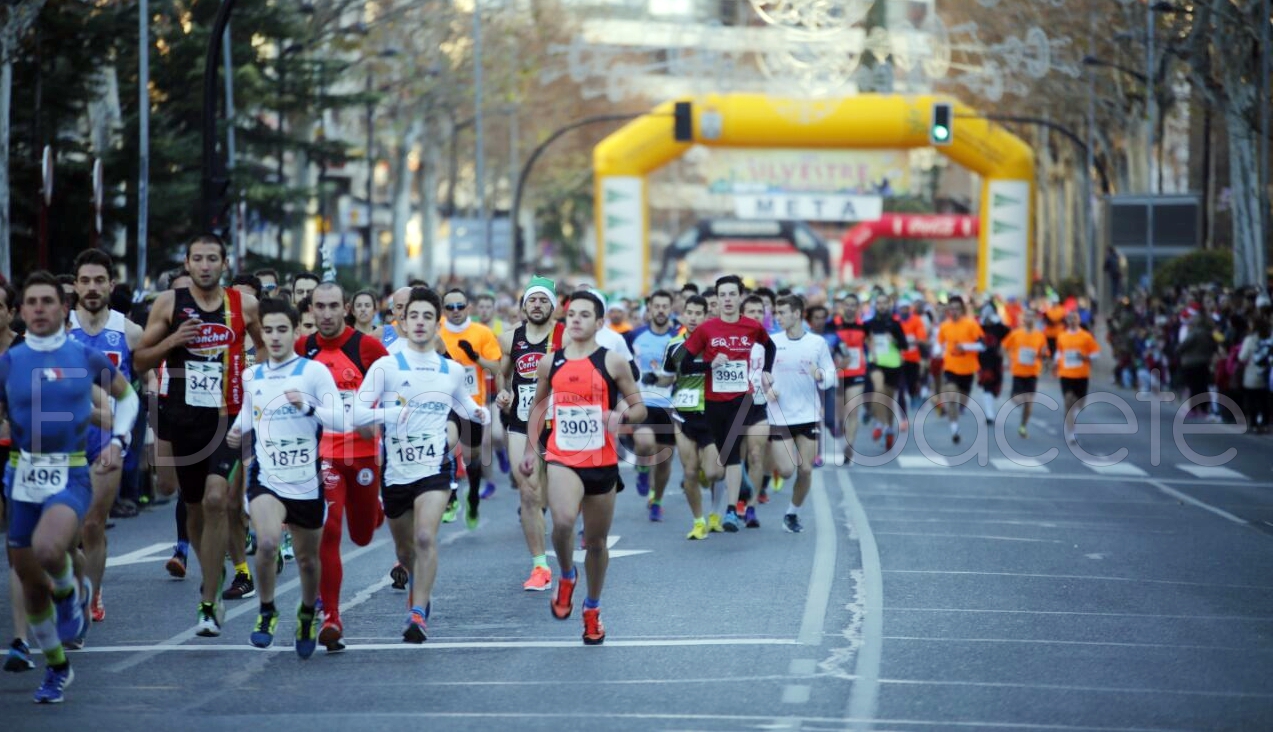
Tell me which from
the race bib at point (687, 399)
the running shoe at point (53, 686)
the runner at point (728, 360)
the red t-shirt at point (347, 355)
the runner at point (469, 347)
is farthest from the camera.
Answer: the race bib at point (687, 399)

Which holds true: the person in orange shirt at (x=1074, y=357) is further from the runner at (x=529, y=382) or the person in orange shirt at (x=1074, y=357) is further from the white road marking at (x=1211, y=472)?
the runner at (x=529, y=382)

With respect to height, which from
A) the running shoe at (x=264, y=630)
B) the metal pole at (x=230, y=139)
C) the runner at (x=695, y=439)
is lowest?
the running shoe at (x=264, y=630)

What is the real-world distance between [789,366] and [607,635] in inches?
276

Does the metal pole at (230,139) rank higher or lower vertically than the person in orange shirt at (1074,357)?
higher

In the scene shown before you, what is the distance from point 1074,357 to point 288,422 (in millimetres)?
18934

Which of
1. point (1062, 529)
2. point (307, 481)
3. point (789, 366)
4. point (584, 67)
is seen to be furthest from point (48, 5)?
point (584, 67)

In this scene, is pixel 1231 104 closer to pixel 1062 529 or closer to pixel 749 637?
pixel 1062 529

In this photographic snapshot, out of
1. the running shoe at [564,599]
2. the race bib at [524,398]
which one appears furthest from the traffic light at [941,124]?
the running shoe at [564,599]

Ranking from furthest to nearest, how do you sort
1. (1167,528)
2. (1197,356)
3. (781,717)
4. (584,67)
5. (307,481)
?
1. (584,67)
2. (1197,356)
3. (1167,528)
4. (307,481)
5. (781,717)

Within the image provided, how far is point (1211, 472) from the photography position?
23359mm

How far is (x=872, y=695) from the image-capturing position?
29.0ft

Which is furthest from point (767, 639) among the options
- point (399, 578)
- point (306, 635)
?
point (399, 578)

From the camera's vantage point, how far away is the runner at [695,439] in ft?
52.1

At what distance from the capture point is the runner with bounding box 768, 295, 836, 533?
16.5 m
